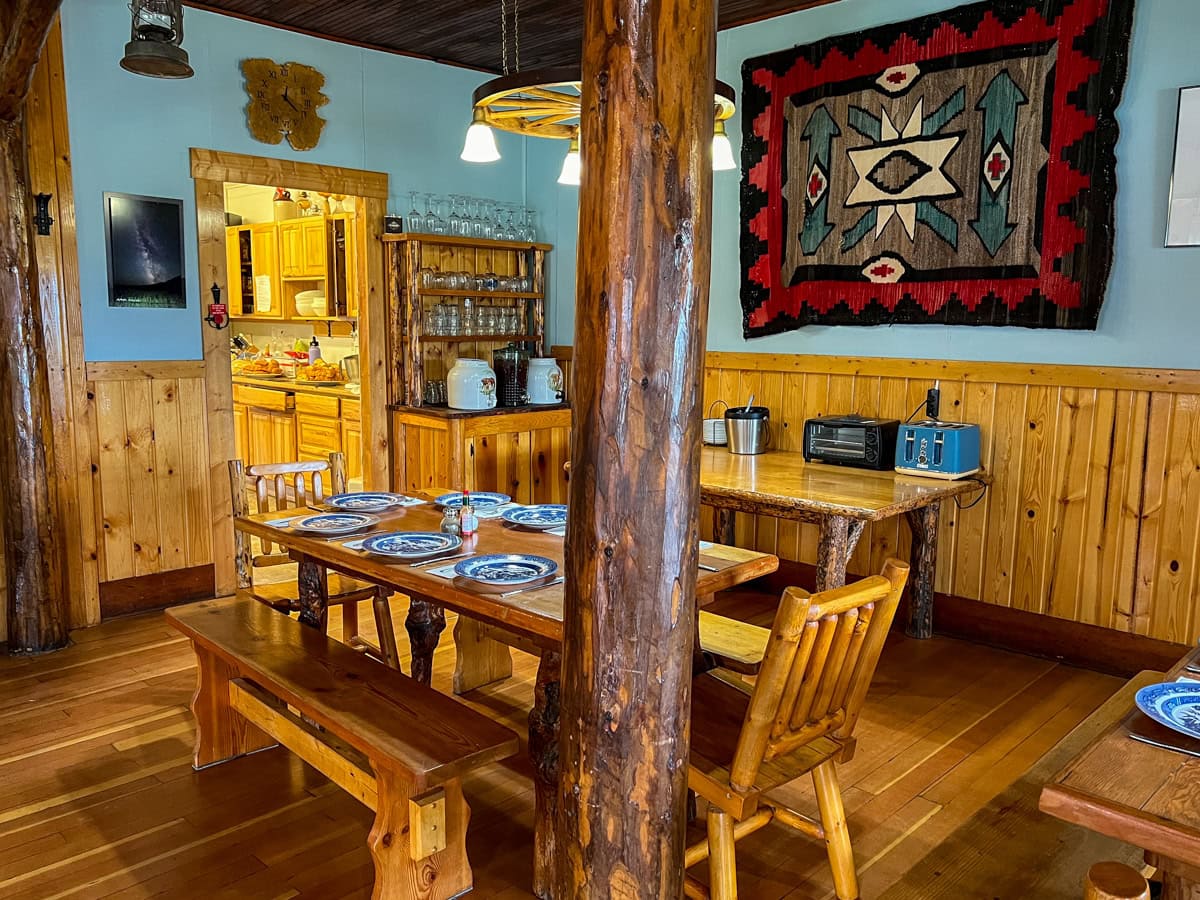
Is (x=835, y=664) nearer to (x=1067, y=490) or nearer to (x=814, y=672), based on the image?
(x=814, y=672)

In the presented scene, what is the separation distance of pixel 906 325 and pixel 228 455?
325 centimetres

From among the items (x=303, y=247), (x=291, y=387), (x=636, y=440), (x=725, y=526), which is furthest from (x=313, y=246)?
(x=636, y=440)

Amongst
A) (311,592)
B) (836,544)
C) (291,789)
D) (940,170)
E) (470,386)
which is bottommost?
(291,789)

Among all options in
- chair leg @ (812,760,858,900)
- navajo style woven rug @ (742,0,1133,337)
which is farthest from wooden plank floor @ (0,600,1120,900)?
navajo style woven rug @ (742,0,1133,337)

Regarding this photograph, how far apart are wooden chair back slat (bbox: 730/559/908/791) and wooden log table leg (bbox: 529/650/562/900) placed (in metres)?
0.51

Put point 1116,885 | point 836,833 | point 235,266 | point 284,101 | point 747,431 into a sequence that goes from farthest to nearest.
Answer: point 235,266 < point 284,101 < point 747,431 < point 836,833 < point 1116,885

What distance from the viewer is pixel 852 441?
13.0ft

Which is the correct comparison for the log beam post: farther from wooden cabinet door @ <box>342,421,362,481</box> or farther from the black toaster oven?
the black toaster oven

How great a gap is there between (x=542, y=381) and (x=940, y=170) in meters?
2.40

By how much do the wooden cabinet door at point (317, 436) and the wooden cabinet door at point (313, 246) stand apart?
1.06 m

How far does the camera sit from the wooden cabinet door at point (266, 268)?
707cm

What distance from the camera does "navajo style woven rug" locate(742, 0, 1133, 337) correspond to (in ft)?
11.3

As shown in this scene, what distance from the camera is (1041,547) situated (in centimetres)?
373

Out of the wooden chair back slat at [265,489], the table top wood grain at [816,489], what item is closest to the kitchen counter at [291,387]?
the wooden chair back slat at [265,489]
